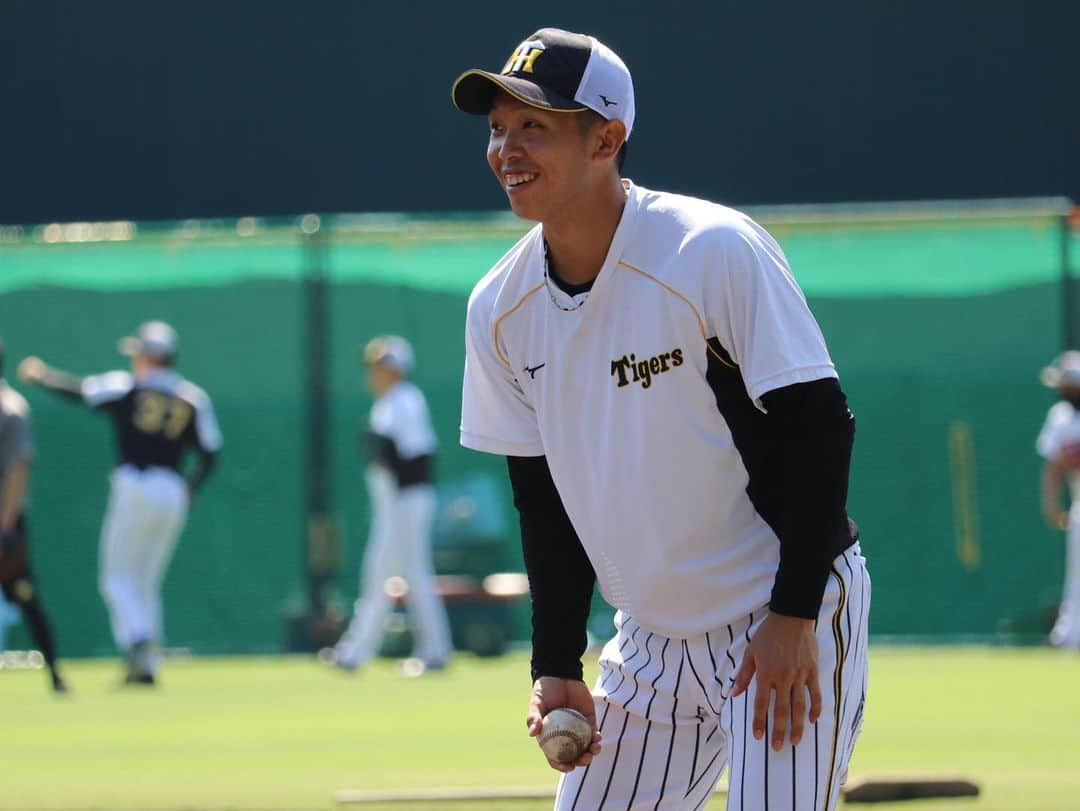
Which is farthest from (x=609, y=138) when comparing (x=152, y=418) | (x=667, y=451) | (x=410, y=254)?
(x=410, y=254)

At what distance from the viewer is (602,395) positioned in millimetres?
4195

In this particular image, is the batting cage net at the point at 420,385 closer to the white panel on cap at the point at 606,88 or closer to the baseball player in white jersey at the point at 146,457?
the baseball player in white jersey at the point at 146,457

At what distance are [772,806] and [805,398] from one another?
753 millimetres

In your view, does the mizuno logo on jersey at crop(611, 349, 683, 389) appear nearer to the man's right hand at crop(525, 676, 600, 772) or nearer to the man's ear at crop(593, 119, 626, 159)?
the man's ear at crop(593, 119, 626, 159)

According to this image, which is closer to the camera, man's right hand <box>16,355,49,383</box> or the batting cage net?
man's right hand <box>16,355,49,383</box>

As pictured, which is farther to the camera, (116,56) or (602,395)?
(116,56)

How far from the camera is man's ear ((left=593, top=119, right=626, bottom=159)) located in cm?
425

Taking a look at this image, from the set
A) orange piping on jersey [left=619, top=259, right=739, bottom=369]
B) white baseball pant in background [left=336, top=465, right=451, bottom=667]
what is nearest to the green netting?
white baseball pant in background [left=336, top=465, right=451, bottom=667]

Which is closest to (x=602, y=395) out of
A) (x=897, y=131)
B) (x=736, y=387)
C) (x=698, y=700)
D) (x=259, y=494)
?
(x=736, y=387)

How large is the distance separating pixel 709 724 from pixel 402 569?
11.0m

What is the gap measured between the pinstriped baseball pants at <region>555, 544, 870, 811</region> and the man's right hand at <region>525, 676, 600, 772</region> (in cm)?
7

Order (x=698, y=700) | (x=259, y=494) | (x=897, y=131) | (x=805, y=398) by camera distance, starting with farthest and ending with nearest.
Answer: (x=897, y=131)
(x=259, y=494)
(x=698, y=700)
(x=805, y=398)

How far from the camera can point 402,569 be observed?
15.4 m

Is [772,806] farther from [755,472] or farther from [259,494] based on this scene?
[259,494]
